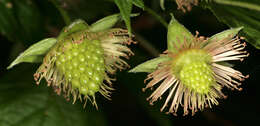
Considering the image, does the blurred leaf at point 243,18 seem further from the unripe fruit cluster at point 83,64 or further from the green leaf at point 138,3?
the unripe fruit cluster at point 83,64

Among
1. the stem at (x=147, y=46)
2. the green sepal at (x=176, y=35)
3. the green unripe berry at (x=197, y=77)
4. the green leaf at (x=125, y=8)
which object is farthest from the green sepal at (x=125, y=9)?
the stem at (x=147, y=46)

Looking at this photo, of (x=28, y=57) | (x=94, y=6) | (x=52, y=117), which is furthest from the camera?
(x=94, y=6)

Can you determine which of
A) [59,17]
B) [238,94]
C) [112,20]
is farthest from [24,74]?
[238,94]

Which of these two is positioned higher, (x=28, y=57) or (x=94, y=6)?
(x=94, y=6)

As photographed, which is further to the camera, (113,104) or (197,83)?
(113,104)

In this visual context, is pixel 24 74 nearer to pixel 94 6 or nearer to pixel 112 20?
pixel 94 6
